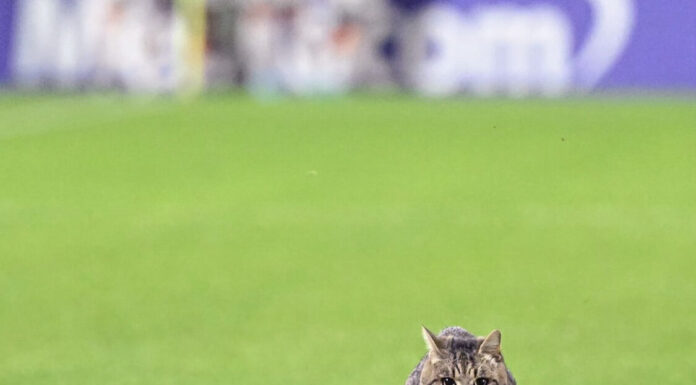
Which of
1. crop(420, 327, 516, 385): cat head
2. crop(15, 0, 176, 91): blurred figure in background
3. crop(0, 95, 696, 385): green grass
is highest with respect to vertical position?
crop(15, 0, 176, 91): blurred figure in background

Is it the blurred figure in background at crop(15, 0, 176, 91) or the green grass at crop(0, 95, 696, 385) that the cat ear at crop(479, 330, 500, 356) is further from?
the blurred figure in background at crop(15, 0, 176, 91)

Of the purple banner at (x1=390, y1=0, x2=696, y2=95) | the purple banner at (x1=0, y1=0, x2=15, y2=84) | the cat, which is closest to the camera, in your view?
the cat

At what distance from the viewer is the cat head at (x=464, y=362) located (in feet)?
13.2

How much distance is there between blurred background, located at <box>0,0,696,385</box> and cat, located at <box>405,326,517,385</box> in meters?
2.25

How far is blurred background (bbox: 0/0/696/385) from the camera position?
24.7 feet

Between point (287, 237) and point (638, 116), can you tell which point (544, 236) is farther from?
point (638, 116)

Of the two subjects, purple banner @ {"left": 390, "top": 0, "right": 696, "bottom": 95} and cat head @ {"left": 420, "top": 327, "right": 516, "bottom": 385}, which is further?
purple banner @ {"left": 390, "top": 0, "right": 696, "bottom": 95}

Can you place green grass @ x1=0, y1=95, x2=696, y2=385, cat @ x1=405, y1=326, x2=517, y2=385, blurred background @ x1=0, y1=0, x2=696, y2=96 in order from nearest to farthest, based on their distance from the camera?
cat @ x1=405, y1=326, x2=517, y2=385 < green grass @ x1=0, y1=95, x2=696, y2=385 < blurred background @ x1=0, y1=0, x2=696, y2=96

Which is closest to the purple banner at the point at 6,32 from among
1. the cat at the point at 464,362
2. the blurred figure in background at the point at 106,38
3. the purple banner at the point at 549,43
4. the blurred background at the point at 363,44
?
the blurred background at the point at 363,44

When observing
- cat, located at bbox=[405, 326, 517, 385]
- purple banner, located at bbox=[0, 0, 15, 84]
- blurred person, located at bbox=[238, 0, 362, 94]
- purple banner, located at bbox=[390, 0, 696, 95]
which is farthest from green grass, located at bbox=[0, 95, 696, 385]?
purple banner, located at bbox=[0, 0, 15, 84]

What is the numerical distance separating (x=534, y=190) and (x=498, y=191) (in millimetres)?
303

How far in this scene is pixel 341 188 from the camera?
15.0 meters

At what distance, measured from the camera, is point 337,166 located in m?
16.9

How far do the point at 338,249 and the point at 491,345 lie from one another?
7.02 metres
